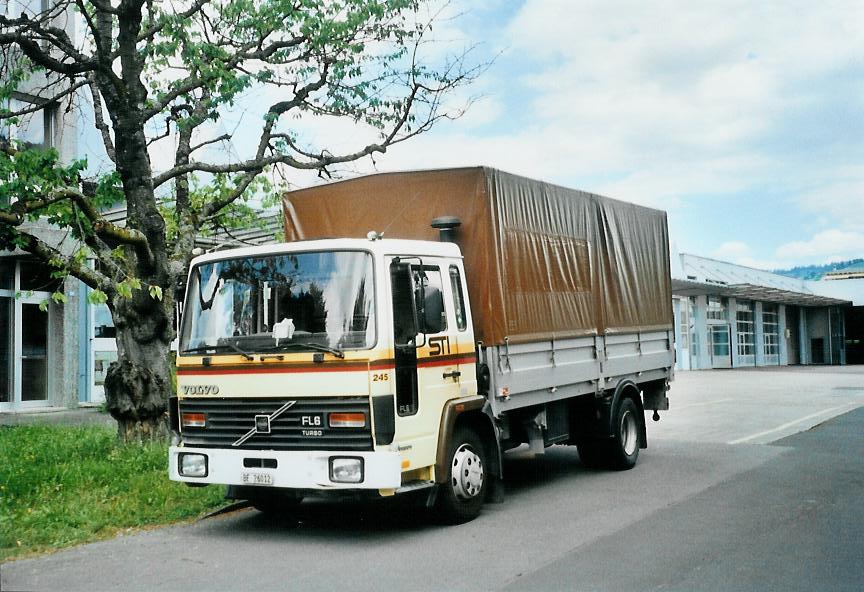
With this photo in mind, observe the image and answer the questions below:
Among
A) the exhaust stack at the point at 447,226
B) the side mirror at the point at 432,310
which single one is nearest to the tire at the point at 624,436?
the exhaust stack at the point at 447,226

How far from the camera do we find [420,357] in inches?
301

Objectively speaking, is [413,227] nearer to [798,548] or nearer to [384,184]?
[384,184]

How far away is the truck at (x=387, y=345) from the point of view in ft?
23.6

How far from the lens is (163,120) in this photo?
14.4 m

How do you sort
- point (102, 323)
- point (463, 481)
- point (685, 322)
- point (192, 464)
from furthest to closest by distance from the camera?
point (685, 322), point (102, 323), point (463, 481), point (192, 464)

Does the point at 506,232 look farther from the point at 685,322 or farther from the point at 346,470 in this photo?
the point at 685,322

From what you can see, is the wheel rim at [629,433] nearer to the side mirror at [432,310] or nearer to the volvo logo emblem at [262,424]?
the side mirror at [432,310]

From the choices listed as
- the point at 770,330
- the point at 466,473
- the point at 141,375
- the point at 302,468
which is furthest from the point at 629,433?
the point at 770,330

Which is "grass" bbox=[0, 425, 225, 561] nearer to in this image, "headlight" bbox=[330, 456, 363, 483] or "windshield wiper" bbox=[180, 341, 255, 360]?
"windshield wiper" bbox=[180, 341, 255, 360]

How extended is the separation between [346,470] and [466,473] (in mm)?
1399

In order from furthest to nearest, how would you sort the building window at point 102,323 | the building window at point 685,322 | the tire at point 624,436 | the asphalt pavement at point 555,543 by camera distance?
1. the building window at point 685,322
2. the building window at point 102,323
3. the tire at point 624,436
4. the asphalt pavement at point 555,543

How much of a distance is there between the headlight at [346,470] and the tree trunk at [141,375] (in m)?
5.54

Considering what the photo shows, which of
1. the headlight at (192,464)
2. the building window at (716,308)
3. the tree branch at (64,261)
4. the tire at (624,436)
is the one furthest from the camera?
the building window at (716,308)

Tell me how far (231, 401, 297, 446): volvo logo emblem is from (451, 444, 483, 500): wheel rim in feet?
5.22
